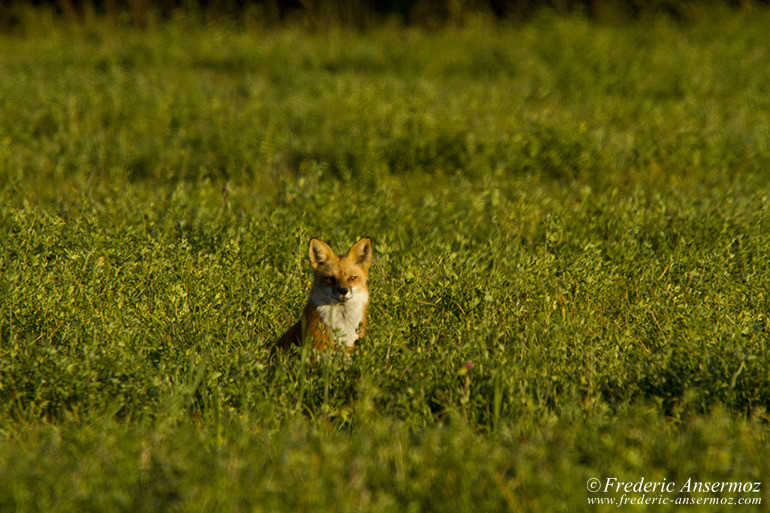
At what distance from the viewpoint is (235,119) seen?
10805mm

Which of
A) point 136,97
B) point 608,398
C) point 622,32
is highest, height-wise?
point 622,32

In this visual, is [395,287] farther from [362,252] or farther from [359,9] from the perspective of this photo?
[359,9]

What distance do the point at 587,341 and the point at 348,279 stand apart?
1.76 metres

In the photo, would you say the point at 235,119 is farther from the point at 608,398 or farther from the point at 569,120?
the point at 608,398

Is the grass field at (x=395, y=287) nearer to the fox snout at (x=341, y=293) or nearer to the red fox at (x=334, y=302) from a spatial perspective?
the red fox at (x=334, y=302)

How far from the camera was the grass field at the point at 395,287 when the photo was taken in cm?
357

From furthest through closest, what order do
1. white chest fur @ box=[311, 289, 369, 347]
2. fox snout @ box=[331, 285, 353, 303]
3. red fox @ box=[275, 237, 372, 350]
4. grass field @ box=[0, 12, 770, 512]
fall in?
fox snout @ box=[331, 285, 353, 303] → white chest fur @ box=[311, 289, 369, 347] → red fox @ box=[275, 237, 372, 350] → grass field @ box=[0, 12, 770, 512]

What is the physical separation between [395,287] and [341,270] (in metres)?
0.60

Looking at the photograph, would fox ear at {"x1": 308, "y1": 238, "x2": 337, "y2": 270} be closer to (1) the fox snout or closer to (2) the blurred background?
(1) the fox snout

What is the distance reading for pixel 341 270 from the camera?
18.9ft

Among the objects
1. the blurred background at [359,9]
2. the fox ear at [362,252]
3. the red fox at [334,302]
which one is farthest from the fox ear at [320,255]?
the blurred background at [359,9]

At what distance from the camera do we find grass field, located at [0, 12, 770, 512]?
357cm

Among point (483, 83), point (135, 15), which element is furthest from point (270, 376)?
point (135, 15)

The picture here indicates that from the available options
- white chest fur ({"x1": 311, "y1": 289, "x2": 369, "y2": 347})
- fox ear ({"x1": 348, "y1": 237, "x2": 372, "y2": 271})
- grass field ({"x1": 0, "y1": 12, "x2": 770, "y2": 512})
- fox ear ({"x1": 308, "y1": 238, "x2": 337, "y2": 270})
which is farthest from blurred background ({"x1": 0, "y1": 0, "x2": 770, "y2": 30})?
white chest fur ({"x1": 311, "y1": 289, "x2": 369, "y2": 347})
